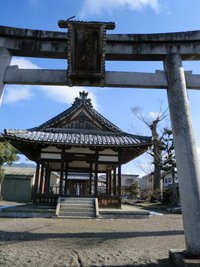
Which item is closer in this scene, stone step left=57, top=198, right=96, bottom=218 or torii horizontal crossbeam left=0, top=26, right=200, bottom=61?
torii horizontal crossbeam left=0, top=26, right=200, bottom=61

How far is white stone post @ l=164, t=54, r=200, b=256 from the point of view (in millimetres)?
5074

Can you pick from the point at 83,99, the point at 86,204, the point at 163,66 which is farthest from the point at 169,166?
the point at 163,66

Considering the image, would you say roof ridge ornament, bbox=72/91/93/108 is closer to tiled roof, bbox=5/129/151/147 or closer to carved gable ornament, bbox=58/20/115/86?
tiled roof, bbox=5/129/151/147

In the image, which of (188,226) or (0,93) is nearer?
(188,226)

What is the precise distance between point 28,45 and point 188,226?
218 inches

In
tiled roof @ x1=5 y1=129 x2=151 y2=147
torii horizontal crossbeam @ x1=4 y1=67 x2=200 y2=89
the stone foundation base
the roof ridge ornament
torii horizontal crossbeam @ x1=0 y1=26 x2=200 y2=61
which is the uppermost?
the roof ridge ornament

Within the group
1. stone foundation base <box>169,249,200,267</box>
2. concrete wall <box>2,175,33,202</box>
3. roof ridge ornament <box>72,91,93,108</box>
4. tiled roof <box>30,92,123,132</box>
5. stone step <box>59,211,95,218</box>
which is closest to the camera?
stone foundation base <box>169,249,200,267</box>

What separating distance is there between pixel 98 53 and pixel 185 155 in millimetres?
3182

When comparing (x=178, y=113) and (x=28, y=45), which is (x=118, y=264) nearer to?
(x=178, y=113)

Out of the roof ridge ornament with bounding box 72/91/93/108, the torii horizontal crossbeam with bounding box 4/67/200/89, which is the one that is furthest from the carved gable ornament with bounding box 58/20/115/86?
the roof ridge ornament with bounding box 72/91/93/108

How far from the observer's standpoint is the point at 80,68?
6.52 meters

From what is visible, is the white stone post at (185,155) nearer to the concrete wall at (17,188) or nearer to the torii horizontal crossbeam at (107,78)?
the torii horizontal crossbeam at (107,78)

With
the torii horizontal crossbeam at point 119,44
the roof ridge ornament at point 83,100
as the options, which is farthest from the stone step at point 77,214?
the torii horizontal crossbeam at point 119,44

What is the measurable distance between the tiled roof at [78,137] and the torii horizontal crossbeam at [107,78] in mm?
8706
